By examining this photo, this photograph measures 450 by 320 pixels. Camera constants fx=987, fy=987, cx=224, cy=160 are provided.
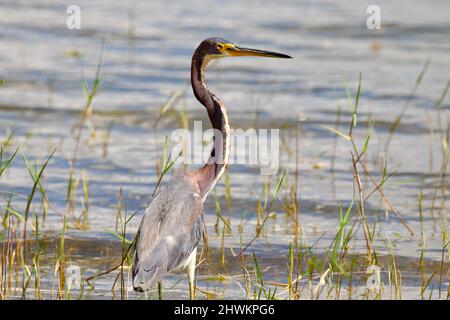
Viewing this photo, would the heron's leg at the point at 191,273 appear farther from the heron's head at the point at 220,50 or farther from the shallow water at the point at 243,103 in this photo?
the heron's head at the point at 220,50

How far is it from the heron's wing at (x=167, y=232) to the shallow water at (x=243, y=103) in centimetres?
61

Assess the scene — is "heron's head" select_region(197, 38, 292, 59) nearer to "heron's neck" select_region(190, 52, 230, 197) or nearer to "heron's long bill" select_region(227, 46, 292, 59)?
"heron's long bill" select_region(227, 46, 292, 59)

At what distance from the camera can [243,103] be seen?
1095 cm

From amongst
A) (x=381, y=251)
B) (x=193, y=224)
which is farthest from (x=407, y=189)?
(x=193, y=224)

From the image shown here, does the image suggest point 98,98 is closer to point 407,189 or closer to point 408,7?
point 407,189

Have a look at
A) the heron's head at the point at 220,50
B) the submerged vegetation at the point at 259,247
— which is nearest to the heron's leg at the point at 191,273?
the submerged vegetation at the point at 259,247

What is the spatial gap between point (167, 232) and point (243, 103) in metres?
5.52

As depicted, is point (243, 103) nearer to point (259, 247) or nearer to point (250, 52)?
point (259, 247)

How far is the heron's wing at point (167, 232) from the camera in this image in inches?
207

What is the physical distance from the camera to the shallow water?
7.31 m

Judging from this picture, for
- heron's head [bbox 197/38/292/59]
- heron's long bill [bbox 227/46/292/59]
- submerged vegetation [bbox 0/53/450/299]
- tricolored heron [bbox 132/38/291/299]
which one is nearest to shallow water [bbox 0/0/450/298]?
submerged vegetation [bbox 0/53/450/299]

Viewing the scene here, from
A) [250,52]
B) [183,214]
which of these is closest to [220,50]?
[250,52]

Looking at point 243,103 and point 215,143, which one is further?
point 243,103

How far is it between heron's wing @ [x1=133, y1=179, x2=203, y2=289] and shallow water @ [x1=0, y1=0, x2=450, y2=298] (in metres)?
0.61
